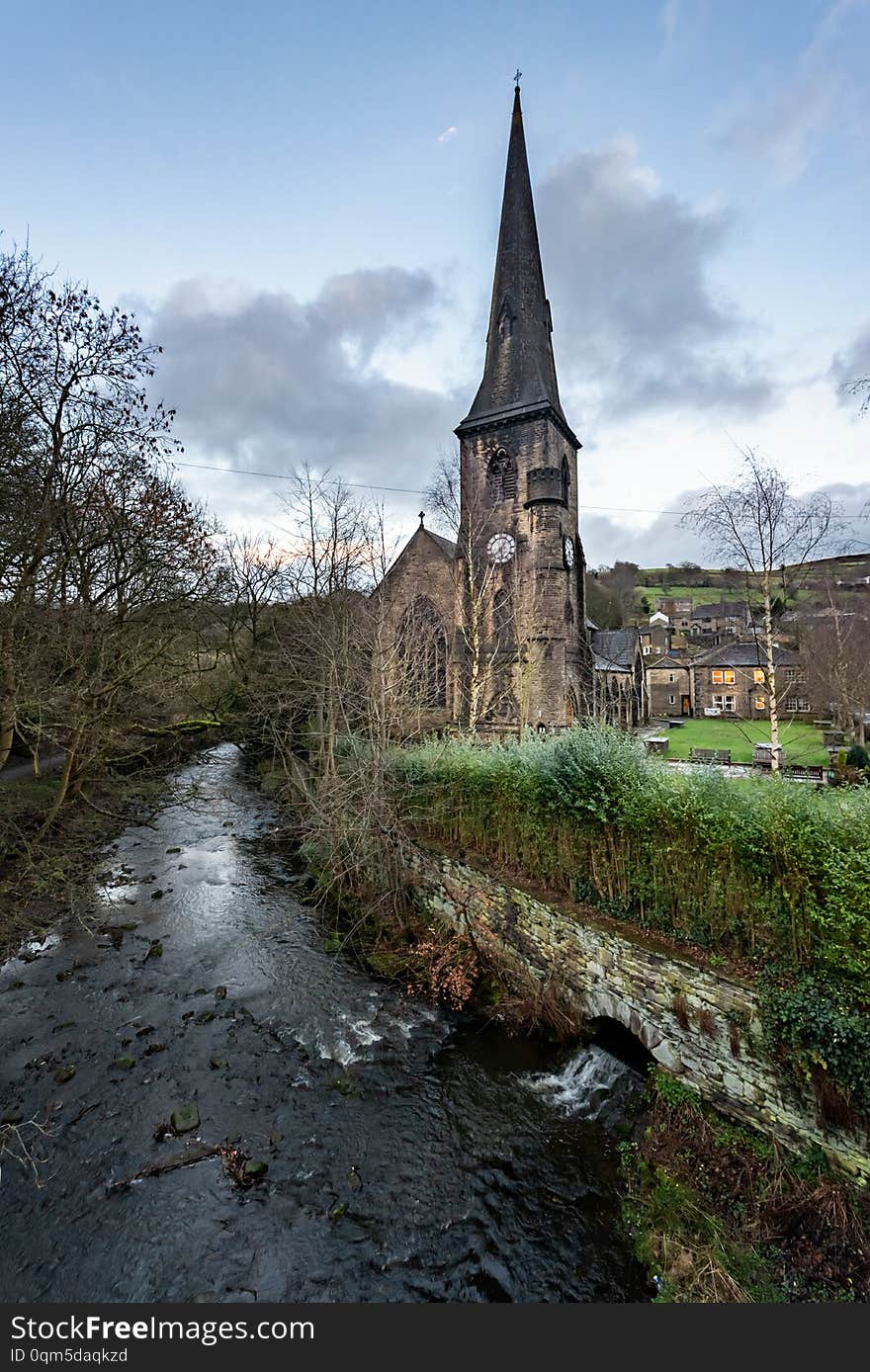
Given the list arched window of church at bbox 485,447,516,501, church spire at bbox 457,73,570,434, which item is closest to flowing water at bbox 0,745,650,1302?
arched window of church at bbox 485,447,516,501

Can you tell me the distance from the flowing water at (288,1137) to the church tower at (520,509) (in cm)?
1416

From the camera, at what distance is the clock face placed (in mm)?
22938

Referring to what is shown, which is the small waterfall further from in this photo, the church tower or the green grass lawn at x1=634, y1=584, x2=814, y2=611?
the green grass lawn at x1=634, y1=584, x2=814, y2=611

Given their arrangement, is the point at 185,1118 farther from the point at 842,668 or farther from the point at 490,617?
the point at 842,668

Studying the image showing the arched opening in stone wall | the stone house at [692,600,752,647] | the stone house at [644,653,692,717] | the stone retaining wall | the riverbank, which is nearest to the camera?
the stone retaining wall

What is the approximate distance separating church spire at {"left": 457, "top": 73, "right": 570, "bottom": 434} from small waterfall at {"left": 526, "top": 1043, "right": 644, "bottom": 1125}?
22.8 metres

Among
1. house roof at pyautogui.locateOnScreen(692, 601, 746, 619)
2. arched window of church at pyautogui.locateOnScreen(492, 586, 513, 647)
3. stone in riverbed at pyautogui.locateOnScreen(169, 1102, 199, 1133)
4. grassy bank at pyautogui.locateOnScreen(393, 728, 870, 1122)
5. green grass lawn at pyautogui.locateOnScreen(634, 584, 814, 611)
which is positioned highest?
green grass lawn at pyautogui.locateOnScreen(634, 584, 814, 611)

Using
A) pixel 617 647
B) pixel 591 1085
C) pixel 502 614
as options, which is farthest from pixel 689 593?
pixel 591 1085

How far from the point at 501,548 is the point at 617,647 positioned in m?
17.9

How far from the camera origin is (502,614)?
22922 millimetres

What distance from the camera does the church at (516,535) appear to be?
21.7m

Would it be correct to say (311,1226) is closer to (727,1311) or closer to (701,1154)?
(727,1311)

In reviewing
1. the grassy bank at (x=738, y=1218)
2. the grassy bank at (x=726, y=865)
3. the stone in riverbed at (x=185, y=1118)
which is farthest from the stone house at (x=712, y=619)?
the stone in riverbed at (x=185, y=1118)

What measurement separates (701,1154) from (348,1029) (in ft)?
14.5
